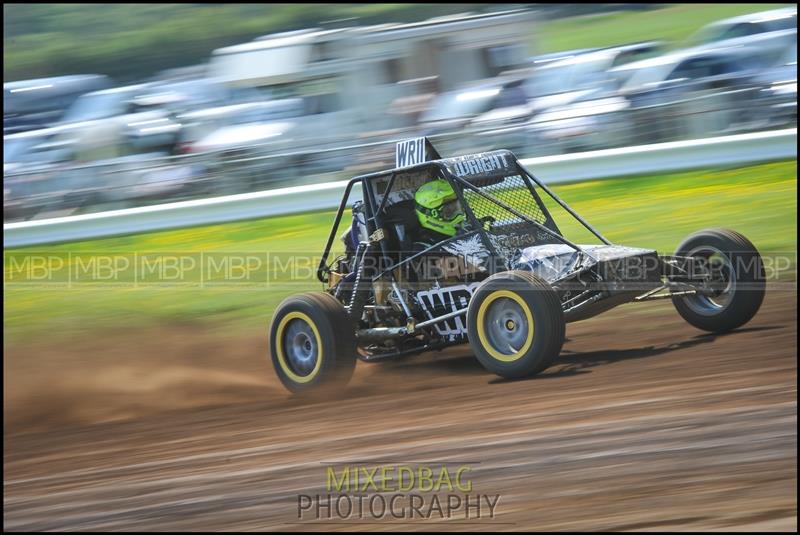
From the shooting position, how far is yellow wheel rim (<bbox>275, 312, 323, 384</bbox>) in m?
6.62

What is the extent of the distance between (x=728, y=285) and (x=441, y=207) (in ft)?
6.03

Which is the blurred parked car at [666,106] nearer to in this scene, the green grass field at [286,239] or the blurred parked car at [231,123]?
the green grass field at [286,239]

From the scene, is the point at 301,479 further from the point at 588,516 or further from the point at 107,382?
the point at 107,382

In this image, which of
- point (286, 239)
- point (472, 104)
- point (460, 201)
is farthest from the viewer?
point (472, 104)

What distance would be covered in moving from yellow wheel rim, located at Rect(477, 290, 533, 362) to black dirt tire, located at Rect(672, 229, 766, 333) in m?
1.35

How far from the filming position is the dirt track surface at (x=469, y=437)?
4.14m

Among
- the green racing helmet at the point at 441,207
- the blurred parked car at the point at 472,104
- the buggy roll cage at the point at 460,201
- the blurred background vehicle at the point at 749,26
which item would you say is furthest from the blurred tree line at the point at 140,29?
the green racing helmet at the point at 441,207

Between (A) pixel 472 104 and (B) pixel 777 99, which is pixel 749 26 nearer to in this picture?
(B) pixel 777 99

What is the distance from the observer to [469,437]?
5039 mm

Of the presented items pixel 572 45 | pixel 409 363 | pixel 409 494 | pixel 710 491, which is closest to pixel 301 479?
pixel 409 494

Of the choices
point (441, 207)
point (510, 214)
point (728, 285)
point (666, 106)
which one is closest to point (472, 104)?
point (666, 106)

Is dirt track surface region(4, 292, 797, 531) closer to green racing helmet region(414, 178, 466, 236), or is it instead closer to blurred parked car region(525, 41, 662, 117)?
green racing helmet region(414, 178, 466, 236)

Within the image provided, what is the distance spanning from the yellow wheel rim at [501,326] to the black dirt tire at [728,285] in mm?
1350

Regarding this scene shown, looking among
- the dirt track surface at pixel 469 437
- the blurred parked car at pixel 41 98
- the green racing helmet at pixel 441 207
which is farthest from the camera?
the blurred parked car at pixel 41 98
